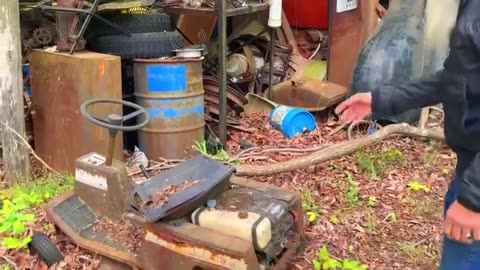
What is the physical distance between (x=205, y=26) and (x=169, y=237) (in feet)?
9.94

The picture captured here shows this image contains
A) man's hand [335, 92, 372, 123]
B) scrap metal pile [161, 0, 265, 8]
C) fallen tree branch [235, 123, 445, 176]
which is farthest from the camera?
scrap metal pile [161, 0, 265, 8]

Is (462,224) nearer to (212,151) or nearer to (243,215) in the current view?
(243,215)

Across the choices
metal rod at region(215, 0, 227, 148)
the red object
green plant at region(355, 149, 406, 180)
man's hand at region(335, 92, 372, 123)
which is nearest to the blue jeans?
man's hand at region(335, 92, 372, 123)

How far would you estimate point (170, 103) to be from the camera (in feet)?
14.4

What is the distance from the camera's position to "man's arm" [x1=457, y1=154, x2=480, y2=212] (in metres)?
1.69

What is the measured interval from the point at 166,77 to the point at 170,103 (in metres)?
0.19

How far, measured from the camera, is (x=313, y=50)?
6.39 metres

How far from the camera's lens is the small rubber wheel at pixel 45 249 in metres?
3.05

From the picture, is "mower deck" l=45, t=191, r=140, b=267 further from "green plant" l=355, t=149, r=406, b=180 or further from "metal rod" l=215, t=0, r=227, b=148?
"green plant" l=355, t=149, r=406, b=180

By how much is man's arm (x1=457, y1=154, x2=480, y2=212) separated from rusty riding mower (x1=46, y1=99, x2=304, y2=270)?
3.40 feet

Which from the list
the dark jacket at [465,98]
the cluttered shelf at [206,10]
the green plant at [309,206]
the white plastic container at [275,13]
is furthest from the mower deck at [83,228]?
the white plastic container at [275,13]

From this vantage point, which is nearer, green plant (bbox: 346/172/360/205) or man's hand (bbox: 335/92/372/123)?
man's hand (bbox: 335/92/372/123)

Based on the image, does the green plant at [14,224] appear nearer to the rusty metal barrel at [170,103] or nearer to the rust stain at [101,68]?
the rust stain at [101,68]

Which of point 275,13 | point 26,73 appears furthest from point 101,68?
point 275,13
